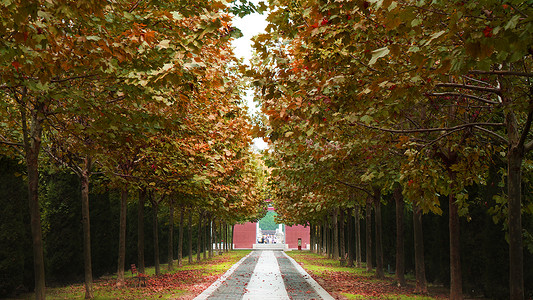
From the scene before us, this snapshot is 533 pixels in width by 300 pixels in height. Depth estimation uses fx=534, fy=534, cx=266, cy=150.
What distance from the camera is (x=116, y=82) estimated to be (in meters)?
10.2

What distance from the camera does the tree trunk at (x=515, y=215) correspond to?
8.30 meters

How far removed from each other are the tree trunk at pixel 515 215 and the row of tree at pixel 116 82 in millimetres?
5115

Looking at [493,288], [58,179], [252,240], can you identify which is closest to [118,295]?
[58,179]

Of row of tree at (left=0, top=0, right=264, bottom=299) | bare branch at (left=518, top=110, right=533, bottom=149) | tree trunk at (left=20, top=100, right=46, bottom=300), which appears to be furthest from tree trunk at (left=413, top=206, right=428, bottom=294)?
tree trunk at (left=20, top=100, right=46, bottom=300)

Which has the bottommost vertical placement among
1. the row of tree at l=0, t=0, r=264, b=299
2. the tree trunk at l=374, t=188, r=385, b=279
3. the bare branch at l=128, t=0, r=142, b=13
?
the tree trunk at l=374, t=188, r=385, b=279

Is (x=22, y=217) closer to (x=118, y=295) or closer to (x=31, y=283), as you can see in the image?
(x=31, y=283)

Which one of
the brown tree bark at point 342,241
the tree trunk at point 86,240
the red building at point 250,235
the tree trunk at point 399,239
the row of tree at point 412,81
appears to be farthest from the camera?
the red building at point 250,235

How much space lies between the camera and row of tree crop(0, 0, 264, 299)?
693 centimetres

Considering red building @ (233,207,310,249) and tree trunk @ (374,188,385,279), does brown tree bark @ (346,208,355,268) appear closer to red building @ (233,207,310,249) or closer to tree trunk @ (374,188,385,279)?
tree trunk @ (374,188,385,279)

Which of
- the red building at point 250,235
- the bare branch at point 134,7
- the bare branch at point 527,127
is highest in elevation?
the bare branch at point 134,7

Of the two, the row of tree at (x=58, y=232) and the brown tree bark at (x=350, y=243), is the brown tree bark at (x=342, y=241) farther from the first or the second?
the row of tree at (x=58, y=232)

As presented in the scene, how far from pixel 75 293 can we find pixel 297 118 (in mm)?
11493

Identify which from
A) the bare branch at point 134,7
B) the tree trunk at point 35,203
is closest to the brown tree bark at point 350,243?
the tree trunk at point 35,203

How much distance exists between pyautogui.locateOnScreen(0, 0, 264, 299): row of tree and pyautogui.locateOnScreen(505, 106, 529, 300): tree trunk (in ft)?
16.8
